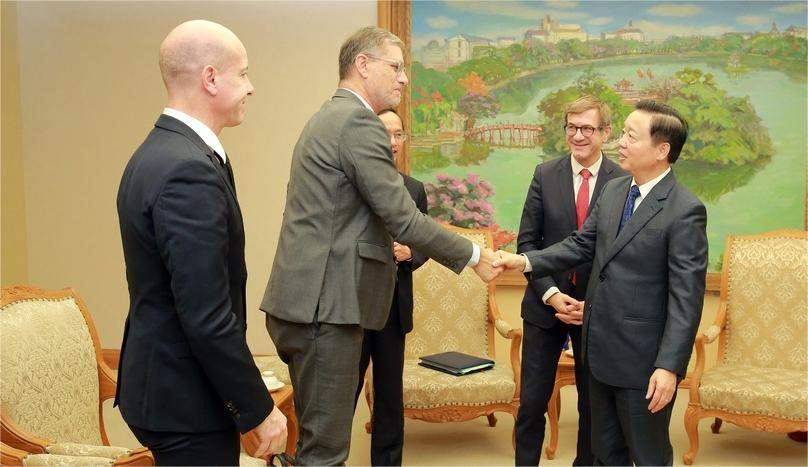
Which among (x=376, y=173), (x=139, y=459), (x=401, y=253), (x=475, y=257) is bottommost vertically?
(x=139, y=459)

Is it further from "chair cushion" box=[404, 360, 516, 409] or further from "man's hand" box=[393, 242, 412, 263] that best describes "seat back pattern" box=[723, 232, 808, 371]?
"man's hand" box=[393, 242, 412, 263]

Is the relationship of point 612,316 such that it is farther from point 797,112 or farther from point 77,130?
point 77,130

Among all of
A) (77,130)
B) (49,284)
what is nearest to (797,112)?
(77,130)

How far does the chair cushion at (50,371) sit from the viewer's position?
2596 mm

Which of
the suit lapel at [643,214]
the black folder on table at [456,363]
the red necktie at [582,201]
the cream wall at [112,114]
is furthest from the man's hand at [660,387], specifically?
the cream wall at [112,114]

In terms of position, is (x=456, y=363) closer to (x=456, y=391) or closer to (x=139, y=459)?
(x=456, y=391)

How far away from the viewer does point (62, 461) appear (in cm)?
224

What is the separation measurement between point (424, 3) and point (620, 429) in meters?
3.27

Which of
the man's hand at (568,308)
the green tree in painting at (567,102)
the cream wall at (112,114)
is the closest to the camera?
the man's hand at (568,308)

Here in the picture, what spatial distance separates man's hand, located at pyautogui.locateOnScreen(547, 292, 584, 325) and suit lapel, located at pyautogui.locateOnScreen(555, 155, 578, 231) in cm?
34

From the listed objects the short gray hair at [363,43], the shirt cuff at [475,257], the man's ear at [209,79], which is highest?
the short gray hair at [363,43]

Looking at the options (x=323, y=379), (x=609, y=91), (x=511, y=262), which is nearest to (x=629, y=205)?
(x=511, y=262)

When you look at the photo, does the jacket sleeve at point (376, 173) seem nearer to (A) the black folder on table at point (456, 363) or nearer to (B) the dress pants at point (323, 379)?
(B) the dress pants at point (323, 379)

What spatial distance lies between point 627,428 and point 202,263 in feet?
5.20
